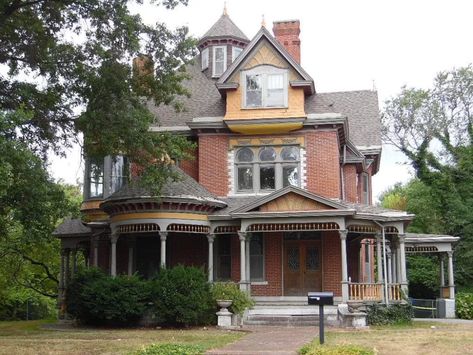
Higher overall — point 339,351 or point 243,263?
point 243,263

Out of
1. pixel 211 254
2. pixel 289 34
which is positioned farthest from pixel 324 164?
pixel 289 34

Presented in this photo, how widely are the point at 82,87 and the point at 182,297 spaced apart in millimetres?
7411

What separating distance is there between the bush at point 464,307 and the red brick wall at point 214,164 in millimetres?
11424

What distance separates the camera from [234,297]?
69.1ft

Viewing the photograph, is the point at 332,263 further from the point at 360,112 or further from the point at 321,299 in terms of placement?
the point at 321,299

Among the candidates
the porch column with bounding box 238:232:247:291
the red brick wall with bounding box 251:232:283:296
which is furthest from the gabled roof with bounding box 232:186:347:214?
the red brick wall with bounding box 251:232:283:296

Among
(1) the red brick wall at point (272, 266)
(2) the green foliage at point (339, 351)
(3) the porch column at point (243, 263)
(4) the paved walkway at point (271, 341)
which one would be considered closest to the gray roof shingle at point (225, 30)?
(1) the red brick wall at point (272, 266)

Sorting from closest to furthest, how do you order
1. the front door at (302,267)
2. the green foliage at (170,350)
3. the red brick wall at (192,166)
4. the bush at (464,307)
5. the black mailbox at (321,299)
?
the green foliage at (170,350) < the black mailbox at (321,299) < the front door at (302,267) < the red brick wall at (192,166) < the bush at (464,307)

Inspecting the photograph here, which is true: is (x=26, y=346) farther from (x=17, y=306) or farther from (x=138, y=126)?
(x=17, y=306)

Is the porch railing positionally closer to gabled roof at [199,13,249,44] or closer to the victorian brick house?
the victorian brick house

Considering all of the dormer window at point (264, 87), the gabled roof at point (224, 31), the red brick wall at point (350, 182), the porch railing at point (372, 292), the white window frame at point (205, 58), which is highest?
the gabled roof at point (224, 31)

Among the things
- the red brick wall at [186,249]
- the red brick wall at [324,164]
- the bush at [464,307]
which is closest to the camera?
the red brick wall at [324,164]

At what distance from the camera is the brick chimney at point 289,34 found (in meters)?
29.6

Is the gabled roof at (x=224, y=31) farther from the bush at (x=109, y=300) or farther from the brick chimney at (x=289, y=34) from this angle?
the bush at (x=109, y=300)
